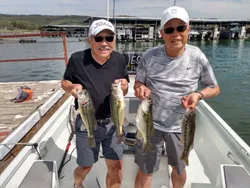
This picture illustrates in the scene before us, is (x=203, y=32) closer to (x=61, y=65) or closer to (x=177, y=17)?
(x=61, y=65)

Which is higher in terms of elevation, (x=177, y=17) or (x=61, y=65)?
(x=177, y=17)

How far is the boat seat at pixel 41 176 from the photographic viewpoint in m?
1.91

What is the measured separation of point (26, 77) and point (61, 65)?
4.97 metres

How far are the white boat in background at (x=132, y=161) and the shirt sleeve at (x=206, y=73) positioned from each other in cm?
77

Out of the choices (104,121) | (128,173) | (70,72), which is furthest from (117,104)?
(128,173)

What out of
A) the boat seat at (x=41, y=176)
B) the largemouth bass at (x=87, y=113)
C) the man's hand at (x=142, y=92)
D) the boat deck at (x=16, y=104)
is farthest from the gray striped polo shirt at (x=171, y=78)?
the boat deck at (x=16, y=104)

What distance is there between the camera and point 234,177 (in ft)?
6.58

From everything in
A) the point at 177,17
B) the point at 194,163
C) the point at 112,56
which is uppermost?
the point at 177,17

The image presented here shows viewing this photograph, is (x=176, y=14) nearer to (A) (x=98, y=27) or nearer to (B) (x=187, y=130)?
(A) (x=98, y=27)

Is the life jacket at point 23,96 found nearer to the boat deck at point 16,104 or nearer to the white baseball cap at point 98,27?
the boat deck at point 16,104

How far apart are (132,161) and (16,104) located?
480 centimetres

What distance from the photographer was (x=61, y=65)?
24.8 m

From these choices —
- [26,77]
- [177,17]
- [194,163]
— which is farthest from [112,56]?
[26,77]

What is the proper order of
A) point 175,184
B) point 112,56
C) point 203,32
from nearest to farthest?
1. point 112,56
2. point 175,184
3. point 203,32
